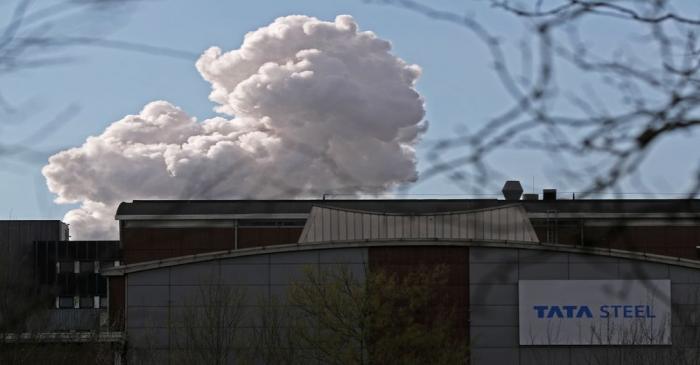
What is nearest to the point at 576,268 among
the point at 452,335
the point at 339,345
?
the point at 452,335

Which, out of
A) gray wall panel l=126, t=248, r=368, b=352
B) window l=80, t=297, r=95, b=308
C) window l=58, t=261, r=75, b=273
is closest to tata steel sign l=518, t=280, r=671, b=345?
gray wall panel l=126, t=248, r=368, b=352

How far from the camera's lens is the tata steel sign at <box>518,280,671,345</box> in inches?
1668

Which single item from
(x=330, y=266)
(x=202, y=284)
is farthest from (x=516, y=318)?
(x=202, y=284)

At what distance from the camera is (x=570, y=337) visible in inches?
1689

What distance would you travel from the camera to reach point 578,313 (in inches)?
1689

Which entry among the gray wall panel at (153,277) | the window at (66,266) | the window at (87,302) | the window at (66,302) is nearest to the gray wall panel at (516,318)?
the gray wall panel at (153,277)

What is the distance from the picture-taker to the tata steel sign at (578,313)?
42.4 metres

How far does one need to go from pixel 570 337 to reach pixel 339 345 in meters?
9.65

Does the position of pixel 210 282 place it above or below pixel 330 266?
below

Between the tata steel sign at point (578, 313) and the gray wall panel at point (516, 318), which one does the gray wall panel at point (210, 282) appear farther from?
the tata steel sign at point (578, 313)

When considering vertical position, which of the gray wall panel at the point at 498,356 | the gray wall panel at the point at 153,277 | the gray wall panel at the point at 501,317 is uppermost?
the gray wall panel at the point at 153,277

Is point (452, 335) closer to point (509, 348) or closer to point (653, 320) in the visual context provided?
point (509, 348)

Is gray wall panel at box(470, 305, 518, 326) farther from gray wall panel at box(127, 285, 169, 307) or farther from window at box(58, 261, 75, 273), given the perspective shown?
window at box(58, 261, 75, 273)

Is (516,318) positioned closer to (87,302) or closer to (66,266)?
(87,302)
